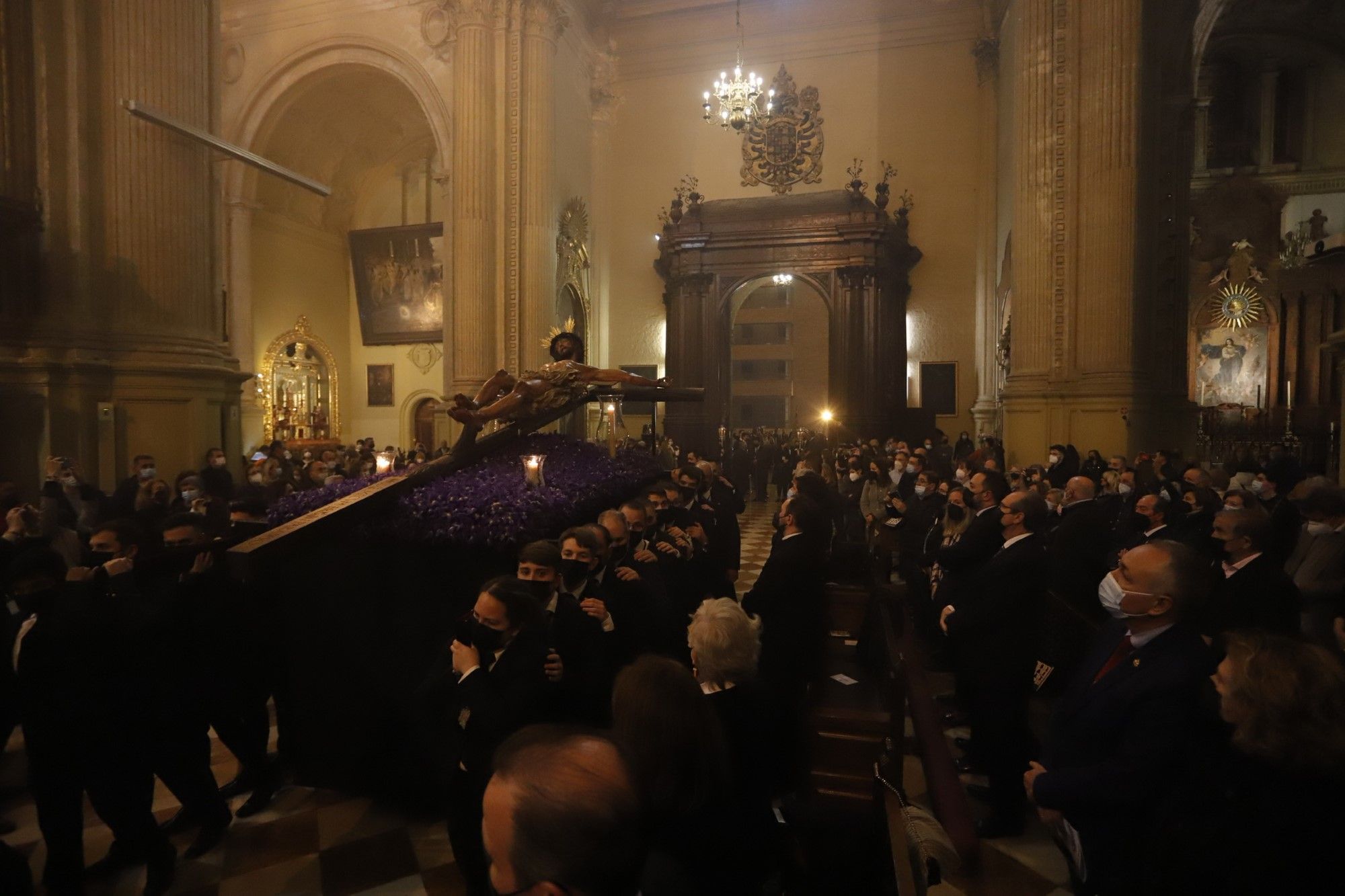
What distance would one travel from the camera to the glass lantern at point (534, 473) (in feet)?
14.8

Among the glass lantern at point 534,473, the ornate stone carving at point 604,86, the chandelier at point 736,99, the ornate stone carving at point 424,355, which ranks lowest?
the glass lantern at point 534,473

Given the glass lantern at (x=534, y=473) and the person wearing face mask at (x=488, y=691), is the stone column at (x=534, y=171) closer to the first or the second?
the glass lantern at (x=534, y=473)

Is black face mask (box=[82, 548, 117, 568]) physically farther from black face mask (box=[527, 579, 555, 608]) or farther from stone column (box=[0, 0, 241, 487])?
stone column (box=[0, 0, 241, 487])

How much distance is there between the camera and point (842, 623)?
16.3 ft

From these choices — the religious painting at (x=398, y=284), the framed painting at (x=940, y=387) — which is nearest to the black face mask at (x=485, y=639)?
the framed painting at (x=940, y=387)

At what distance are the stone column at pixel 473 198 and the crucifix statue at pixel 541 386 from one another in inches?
→ 346

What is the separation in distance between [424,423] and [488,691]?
65.0ft

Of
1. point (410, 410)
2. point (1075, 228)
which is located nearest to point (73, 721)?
point (1075, 228)

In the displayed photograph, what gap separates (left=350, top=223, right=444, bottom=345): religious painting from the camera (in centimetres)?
1966

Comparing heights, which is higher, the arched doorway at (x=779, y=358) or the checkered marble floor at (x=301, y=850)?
the arched doorway at (x=779, y=358)

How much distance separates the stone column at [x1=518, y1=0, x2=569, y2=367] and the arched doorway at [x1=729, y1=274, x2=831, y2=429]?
59.3 feet

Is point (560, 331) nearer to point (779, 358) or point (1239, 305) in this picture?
point (1239, 305)

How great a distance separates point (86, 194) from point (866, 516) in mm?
9332

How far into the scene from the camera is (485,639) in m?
2.63
